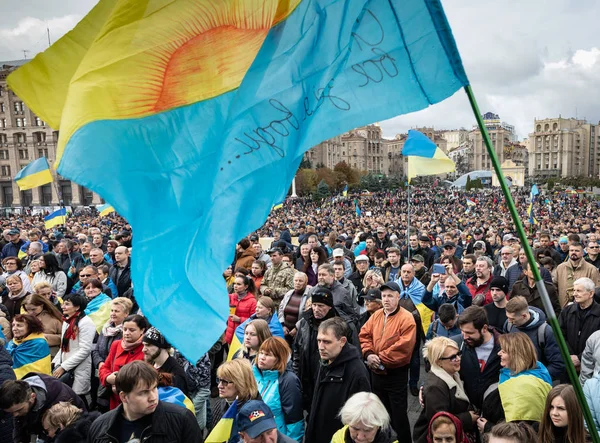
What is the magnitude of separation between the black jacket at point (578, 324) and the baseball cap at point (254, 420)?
3.58m

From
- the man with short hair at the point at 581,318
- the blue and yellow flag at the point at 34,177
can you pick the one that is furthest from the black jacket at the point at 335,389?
the blue and yellow flag at the point at 34,177

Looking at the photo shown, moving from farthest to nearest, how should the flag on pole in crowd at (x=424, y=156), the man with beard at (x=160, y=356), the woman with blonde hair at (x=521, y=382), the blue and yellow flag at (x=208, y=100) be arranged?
the flag on pole in crowd at (x=424, y=156), the man with beard at (x=160, y=356), the woman with blonde hair at (x=521, y=382), the blue and yellow flag at (x=208, y=100)

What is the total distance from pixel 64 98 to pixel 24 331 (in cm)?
279

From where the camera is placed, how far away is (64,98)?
282 cm

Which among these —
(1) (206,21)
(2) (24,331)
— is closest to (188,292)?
(1) (206,21)

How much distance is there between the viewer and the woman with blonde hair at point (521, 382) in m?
3.19

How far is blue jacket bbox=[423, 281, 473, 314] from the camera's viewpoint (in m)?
5.71

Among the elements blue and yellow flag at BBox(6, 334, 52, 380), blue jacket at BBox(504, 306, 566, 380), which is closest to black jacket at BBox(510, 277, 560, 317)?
blue jacket at BBox(504, 306, 566, 380)

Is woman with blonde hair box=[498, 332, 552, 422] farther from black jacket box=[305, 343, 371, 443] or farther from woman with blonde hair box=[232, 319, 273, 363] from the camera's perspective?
woman with blonde hair box=[232, 319, 273, 363]

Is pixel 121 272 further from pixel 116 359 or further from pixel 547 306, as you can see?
pixel 547 306

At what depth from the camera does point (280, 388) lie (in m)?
3.69

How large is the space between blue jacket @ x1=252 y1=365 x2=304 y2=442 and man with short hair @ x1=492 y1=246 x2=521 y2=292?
475cm

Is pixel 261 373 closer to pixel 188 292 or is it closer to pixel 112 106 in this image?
pixel 188 292

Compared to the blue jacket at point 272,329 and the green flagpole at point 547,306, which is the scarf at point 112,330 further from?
the green flagpole at point 547,306
